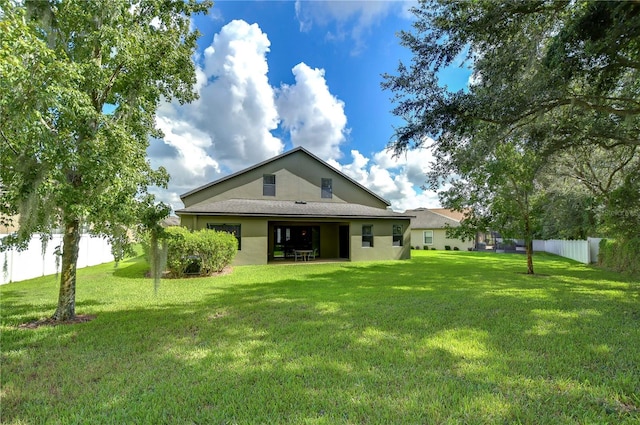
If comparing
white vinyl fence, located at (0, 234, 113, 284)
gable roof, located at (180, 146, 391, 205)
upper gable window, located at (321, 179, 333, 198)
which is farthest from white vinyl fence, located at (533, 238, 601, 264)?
white vinyl fence, located at (0, 234, 113, 284)

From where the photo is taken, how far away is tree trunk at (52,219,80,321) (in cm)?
595

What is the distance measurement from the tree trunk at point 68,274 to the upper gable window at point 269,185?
12.2m

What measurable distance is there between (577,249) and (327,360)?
2264 centimetres

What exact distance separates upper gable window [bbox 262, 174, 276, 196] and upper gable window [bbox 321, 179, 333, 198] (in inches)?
124

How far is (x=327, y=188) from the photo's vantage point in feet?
64.7

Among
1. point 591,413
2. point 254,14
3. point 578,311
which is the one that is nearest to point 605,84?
point 578,311

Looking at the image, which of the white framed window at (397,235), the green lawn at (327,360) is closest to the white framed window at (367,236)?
the white framed window at (397,235)

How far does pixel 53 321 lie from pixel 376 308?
631 cm

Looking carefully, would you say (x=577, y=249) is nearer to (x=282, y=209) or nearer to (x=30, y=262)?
(x=282, y=209)

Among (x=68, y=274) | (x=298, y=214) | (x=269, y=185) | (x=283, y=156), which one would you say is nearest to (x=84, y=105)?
(x=68, y=274)

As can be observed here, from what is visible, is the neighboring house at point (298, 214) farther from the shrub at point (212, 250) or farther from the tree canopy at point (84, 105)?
the tree canopy at point (84, 105)

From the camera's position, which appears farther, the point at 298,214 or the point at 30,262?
the point at 298,214

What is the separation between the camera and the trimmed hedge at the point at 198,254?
37.1ft

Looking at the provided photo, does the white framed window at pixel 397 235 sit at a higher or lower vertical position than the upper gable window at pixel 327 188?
lower
